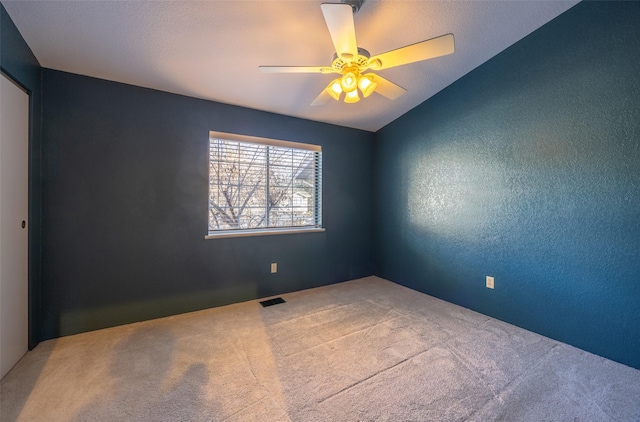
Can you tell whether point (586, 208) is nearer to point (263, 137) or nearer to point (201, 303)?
point (263, 137)

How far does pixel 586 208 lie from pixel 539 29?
5.10 feet

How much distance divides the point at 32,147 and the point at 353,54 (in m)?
2.43

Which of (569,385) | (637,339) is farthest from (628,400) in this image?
(637,339)

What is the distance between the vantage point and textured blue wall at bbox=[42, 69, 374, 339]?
2171mm

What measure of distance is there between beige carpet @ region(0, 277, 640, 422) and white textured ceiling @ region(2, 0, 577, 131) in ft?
7.34

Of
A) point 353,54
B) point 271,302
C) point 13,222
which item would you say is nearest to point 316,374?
point 271,302

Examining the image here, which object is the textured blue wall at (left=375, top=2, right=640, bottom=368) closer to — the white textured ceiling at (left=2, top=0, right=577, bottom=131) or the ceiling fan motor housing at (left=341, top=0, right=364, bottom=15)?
the white textured ceiling at (left=2, top=0, right=577, bottom=131)

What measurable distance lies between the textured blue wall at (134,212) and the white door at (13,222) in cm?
26

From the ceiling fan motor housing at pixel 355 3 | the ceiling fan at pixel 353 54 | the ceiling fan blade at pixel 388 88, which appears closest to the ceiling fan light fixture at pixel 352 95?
the ceiling fan at pixel 353 54

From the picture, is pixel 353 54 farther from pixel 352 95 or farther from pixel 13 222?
pixel 13 222

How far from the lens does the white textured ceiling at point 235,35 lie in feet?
5.56

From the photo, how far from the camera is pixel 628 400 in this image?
1506 millimetres

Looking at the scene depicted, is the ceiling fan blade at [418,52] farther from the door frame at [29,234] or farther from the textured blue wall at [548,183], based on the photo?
the door frame at [29,234]

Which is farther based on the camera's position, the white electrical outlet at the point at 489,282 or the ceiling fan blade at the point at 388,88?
the white electrical outlet at the point at 489,282
